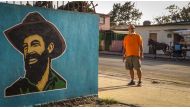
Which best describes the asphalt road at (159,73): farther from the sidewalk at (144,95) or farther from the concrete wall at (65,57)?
the concrete wall at (65,57)

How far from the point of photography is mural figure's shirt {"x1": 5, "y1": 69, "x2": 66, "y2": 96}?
606 cm

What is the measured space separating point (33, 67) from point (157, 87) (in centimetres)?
446

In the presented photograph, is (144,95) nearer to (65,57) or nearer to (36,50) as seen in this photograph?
(65,57)

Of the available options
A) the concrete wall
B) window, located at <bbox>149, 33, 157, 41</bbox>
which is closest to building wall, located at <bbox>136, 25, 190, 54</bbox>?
window, located at <bbox>149, 33, 157, 41</bbox>

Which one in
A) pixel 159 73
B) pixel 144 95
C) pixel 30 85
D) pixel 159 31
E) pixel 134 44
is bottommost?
pixel 159 73

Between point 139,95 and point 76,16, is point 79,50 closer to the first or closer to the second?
point 76,16

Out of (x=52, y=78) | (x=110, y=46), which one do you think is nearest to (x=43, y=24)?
(x=52, y=78)

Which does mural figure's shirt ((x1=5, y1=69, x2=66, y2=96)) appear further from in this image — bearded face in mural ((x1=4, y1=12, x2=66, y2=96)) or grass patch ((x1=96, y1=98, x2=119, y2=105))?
grass patch ((x1=96, y1=98, x2=119, y2=105))

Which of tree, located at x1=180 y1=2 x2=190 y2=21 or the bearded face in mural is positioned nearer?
the bearded face in mural

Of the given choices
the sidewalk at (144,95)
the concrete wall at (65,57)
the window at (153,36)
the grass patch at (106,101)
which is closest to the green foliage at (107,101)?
the grass patch at (106,101)

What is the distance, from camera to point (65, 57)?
691 centimetres

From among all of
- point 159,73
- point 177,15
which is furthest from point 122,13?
point 159,73

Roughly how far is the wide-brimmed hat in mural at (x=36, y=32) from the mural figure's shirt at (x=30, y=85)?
43cm

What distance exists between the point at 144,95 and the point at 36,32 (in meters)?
3.23
